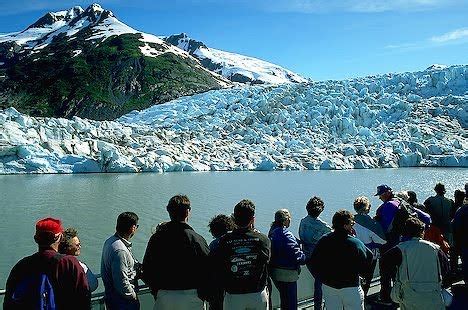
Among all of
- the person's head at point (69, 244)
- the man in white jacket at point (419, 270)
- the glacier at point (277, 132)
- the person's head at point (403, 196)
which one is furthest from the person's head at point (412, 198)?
the glacier at point (277, 132)

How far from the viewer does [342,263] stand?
12.7 ft

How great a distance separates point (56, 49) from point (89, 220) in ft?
412

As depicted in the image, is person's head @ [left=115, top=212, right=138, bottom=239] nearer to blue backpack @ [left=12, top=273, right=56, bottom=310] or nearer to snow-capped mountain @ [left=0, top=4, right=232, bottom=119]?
blue backpack @ [left=12, top=273, right=56, bottom=310]

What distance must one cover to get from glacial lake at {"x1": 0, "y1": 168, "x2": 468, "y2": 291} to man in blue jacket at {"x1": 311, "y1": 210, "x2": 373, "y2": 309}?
4.73ft

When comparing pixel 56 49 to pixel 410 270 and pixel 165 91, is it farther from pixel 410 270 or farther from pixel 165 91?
pixel 410 270

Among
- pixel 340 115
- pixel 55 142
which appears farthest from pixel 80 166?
pixel 340 115

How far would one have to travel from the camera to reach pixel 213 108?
198 ft

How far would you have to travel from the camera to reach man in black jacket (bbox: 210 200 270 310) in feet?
11.6

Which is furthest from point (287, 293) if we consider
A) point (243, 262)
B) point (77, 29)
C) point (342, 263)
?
point (77, 29)

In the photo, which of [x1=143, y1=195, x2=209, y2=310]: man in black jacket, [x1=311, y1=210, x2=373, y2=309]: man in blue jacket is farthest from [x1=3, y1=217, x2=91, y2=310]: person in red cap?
[x1=311, y1=210, x2=373, y2=309]: man in blue jacket

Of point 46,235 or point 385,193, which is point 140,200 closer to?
point 385,193

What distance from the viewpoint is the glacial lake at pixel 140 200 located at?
46.1 feet

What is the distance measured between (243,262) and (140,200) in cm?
1970

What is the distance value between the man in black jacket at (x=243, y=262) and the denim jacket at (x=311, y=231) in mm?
1564
